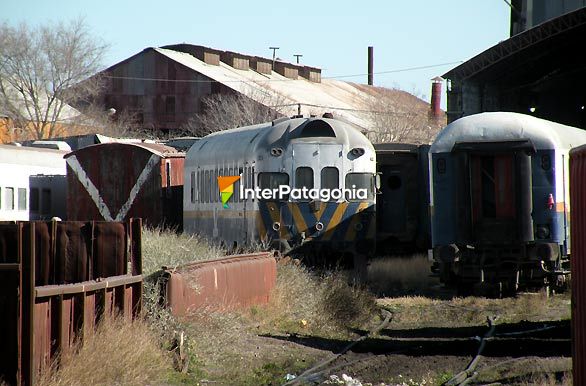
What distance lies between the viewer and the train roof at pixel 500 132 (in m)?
19.7

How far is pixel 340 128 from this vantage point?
23188 millimetres

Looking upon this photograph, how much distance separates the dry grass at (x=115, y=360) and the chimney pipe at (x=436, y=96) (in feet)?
172

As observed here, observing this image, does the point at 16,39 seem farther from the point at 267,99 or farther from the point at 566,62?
the point at 566,62

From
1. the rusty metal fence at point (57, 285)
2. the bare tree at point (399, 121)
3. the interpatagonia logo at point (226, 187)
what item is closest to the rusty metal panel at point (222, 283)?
the rusty metal fence at point (57, 285)

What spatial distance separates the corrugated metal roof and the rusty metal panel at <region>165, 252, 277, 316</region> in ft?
123

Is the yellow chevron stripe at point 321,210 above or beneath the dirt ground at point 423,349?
above

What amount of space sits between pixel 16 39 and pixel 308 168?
50.6 meters

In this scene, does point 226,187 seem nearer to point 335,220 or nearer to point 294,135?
point 294,135

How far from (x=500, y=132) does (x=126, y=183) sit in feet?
44.6

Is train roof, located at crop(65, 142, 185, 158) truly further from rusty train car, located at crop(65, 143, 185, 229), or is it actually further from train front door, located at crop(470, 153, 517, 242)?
train front door, located at crop(470, 153, 517, 242)

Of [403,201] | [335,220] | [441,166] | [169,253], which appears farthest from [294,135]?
[169,253]

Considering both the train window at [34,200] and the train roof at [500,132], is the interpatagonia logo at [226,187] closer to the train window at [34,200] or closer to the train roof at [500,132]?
the train roof at [500,132]

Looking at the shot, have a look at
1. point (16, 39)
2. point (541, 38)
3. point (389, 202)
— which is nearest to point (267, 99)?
point (16, 39)

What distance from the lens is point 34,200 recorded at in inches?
1293
